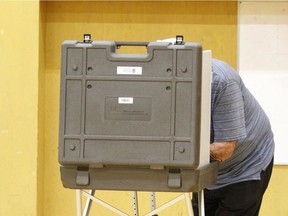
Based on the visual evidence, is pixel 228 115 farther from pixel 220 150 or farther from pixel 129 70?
pixel 129 70

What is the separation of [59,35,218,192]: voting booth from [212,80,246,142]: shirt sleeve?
1.16 ft

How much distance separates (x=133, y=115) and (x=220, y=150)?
500 mm

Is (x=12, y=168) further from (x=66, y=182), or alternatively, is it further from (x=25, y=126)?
(x=66, y=182)

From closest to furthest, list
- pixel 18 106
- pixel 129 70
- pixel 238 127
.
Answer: pixel 129 70 → pixel 238 127 → pixel 18 106

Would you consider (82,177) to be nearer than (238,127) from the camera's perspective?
Yes

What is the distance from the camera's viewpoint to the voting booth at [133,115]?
1.88 m

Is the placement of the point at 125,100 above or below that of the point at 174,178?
above

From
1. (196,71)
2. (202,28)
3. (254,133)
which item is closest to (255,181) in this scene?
(254,133)

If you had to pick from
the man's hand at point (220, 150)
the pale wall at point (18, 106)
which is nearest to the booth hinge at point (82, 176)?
the man's hand at point (220, 150)

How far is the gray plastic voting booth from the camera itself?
188 centimetres

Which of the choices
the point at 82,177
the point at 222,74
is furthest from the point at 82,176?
the point at 222,74

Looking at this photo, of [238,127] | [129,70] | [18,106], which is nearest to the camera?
[129,70]

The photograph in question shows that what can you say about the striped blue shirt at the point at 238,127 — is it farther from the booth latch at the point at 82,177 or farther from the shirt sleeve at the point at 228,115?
the booth latch at the point at 82,177

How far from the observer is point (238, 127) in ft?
7.48
